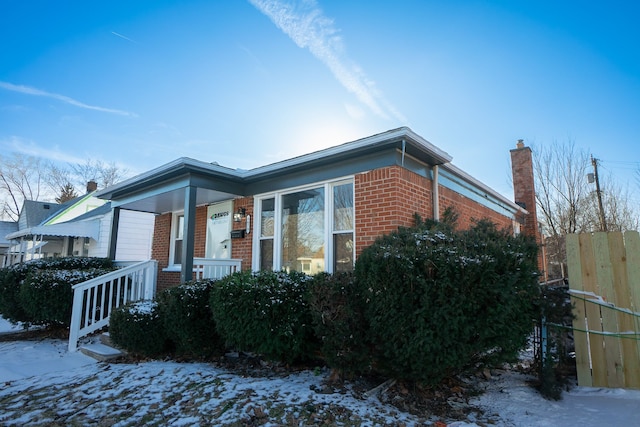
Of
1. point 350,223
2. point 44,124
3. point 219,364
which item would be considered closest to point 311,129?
point 350,223

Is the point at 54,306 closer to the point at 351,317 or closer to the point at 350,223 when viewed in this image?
the point at 350,223

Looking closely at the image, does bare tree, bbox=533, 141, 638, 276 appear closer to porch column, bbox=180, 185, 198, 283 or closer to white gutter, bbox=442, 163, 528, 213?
white gutter, bbox=442, 163, 528, 213

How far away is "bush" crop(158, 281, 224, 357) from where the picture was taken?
459cm

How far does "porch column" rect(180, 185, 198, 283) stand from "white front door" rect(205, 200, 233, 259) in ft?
4.06

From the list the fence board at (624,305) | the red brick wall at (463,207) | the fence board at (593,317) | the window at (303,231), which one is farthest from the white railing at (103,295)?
the fence board at (624,305)

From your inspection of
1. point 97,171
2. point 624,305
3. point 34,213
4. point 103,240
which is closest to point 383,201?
point 624,305

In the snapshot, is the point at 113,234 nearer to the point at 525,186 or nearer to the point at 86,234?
the point at 86,234

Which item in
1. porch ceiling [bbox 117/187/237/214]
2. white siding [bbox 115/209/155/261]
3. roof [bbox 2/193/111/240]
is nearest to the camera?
porch ceiling [bbox 117/187/237/214]

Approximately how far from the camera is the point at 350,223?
18.8ft

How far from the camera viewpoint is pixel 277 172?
6.71m

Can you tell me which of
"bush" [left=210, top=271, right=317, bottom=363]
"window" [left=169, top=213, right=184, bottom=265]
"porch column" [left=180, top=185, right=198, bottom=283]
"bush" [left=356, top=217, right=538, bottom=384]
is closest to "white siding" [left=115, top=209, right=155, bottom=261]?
"window" [left=169, top=213, right=184, bottom=265]

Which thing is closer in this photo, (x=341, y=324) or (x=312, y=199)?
(x=341, y=324)

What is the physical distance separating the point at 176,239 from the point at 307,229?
5024 mm

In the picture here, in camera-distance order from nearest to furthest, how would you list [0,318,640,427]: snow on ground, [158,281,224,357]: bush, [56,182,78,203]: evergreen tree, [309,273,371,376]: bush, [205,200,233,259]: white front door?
[0,318,640,427]: snow on ground
[309,273,371,376]: bush
[158,281,224,357]: bush
[205,200,233,259]: white front door
[56,182,78,203]: evergreen tree
